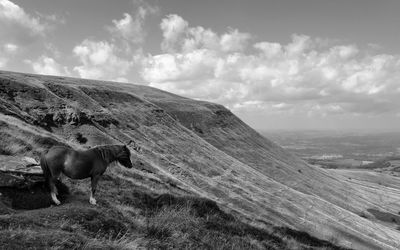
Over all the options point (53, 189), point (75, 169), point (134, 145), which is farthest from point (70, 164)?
point (134, 145)

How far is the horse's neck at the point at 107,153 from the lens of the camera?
1236 centimetres

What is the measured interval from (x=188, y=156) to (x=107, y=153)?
204ft

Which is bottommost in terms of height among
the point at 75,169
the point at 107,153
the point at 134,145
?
the point at 134,145

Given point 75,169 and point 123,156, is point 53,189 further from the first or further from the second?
point 123,156

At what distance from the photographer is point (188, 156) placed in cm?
7444

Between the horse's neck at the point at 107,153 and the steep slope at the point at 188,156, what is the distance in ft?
23.5

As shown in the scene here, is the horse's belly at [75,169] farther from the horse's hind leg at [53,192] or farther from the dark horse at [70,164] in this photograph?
the horse's hind leg at [53,192]

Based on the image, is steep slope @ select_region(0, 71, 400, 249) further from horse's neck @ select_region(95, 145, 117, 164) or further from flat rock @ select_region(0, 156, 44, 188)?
horse's neck @ select_region(95, 145, 117, 164)

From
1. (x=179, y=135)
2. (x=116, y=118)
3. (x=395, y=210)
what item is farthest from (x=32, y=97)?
(x=395, y=210)

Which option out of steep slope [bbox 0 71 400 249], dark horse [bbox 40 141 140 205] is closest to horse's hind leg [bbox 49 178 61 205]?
dark horse [bbox 40 141 140 205]

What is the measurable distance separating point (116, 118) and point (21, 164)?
201 feet

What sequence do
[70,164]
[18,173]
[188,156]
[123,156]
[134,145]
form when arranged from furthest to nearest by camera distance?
[188,156], [134,145], [123,156], [18,173], [70,164]

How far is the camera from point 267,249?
48.8 ft

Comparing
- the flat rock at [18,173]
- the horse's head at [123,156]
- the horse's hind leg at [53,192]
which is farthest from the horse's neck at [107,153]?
the flat rock at [18,173]
